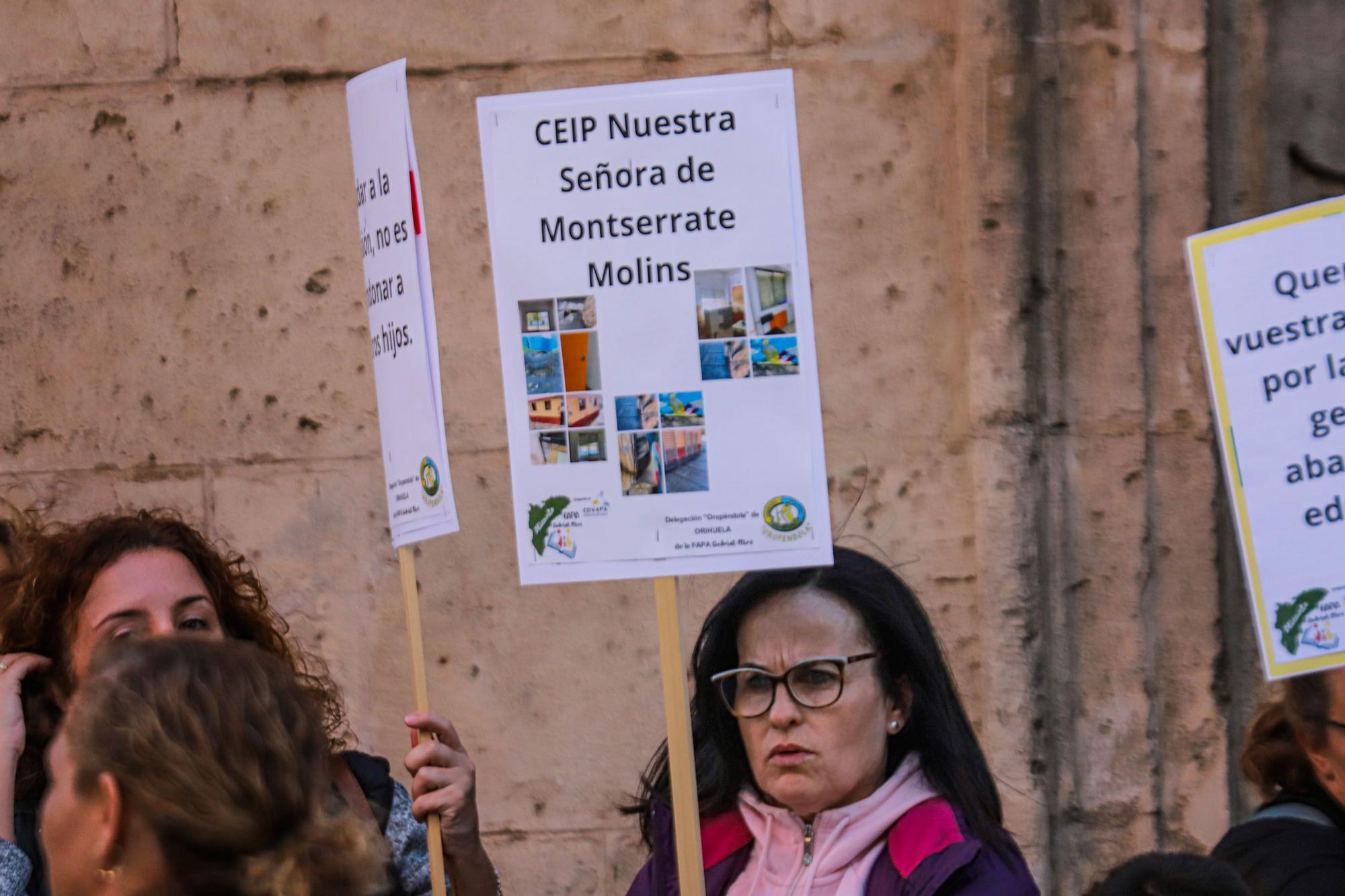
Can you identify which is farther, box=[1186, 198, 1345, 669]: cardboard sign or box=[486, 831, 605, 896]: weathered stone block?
box=[486, 831, 605, 896]: weathered stone block

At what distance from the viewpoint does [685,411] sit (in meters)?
2.57

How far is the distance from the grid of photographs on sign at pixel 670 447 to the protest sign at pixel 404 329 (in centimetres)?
31

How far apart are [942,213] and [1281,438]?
1679mm

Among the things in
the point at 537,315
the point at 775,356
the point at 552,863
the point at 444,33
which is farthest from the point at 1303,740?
the point at 444,33

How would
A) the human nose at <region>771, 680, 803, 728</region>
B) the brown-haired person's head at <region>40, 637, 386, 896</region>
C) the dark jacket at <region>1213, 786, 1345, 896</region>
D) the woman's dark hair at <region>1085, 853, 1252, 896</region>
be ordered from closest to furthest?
1. the brown-haired person's head at <region>40, 637, 386, 896</region>
2. the woman's dark hair at <region>1085, 853, 1252, 896</region>
3. the dark jacket at <region>1213, 786, 1345, 896</region>
4. the human nose at <region>771, 680, 803, 728</region>

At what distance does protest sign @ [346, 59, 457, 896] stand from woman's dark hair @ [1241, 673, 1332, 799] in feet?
4.55

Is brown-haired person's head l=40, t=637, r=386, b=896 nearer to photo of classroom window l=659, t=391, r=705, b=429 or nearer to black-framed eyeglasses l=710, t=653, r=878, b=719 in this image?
photo of classroom window l=659, t=391, r=705, b=429

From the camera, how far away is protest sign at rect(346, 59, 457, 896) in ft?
8.80

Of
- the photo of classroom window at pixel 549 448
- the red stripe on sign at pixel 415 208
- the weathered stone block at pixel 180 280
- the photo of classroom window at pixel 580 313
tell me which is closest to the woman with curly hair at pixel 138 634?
the photo of classroom window at pixel 549 448

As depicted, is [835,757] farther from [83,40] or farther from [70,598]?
[83,40]

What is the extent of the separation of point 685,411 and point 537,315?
0.92 feet

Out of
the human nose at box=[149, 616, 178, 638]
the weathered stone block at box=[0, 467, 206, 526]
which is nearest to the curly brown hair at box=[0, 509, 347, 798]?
the human nose at box=[149, 616, 178, 638]

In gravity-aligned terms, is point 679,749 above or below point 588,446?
below

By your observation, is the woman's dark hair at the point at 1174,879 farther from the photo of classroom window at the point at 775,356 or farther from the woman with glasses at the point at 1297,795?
the photo of classroom window at the point at 775,356
